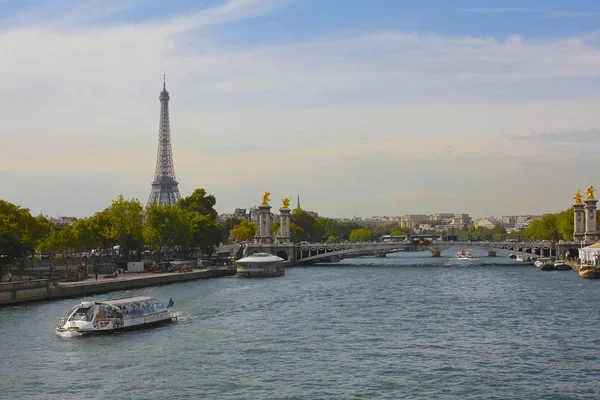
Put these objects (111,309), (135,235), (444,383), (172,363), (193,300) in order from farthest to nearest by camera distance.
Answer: (135,235), (193,300), (111,309), (172,363), (444,383)

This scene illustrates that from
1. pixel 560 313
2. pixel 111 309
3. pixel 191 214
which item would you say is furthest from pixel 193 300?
pixel 191 214

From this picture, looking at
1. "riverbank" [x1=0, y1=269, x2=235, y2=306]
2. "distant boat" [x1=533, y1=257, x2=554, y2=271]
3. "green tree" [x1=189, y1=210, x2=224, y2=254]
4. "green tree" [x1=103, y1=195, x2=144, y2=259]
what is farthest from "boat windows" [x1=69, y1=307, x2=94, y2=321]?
"distant boat" [x1=533, y1=257, x2=554, y2=271]

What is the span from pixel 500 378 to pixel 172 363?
12662 millimetres

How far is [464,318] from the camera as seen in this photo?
4666 cm

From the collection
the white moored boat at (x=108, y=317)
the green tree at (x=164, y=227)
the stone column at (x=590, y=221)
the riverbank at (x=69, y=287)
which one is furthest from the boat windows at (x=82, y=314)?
the stone column at (x=590, y=221)

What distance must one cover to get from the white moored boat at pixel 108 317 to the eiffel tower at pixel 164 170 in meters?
107

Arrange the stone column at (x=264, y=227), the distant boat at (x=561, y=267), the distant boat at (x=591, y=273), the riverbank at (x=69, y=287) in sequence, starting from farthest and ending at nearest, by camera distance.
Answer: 1. the stone column at (x=264, y=227)
2. the distant boat at (x=561, y=267)
3. the distant boat at (x=591, y=273)
4. the riverbank at (x=69, y=287)

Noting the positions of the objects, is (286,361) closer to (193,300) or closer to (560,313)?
(560,313)

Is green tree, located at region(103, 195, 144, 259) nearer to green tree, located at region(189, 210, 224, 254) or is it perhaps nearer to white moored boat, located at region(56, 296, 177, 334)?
green tree, located at region(189, 210, 224, 254)

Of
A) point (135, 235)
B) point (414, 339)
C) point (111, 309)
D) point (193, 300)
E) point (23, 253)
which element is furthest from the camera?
point (135, 235)

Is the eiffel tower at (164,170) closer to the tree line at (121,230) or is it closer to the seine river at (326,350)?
the tree line at (121,230)

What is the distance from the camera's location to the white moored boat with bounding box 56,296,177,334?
40.7 m

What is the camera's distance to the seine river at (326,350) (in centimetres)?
2914

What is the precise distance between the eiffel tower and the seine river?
9424 cm
